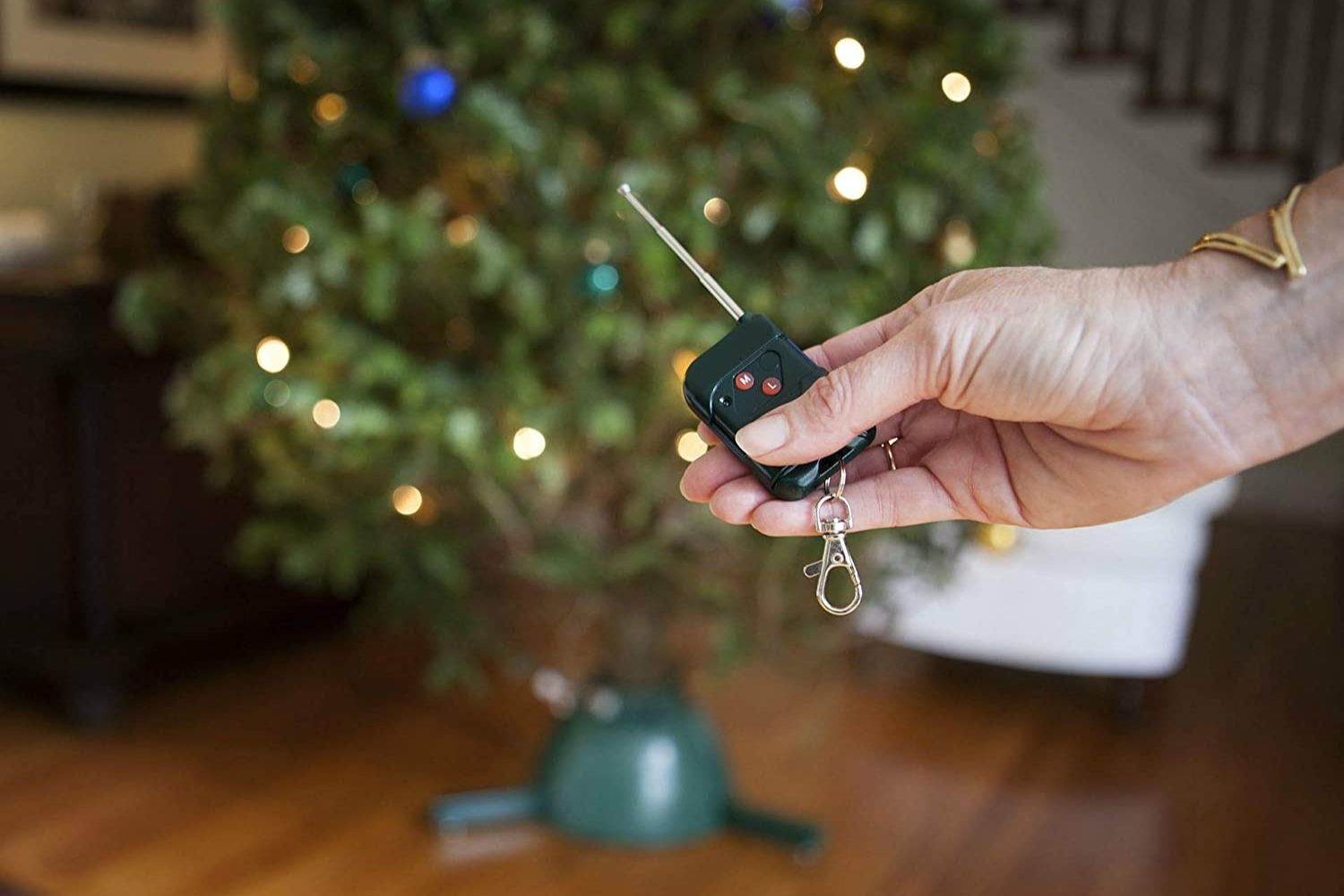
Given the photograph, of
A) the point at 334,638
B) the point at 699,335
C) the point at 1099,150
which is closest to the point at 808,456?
the point at 699,335

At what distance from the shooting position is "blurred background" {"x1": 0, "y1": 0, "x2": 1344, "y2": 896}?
1670mm

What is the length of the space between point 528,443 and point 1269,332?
1060 millimetres

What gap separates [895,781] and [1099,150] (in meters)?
2.62

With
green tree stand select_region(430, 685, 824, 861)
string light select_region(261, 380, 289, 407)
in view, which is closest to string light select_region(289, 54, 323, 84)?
string light select_region(261, 380, 289, 407)

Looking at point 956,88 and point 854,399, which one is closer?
point 854,399

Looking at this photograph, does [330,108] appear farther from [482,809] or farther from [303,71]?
[482,809]

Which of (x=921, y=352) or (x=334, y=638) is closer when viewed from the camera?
(x=921, y=352)

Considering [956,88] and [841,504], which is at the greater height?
[956,88]

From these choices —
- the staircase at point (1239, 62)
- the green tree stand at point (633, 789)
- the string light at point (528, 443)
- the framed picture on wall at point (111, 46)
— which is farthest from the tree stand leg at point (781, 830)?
the staircase at point (1239, 62)

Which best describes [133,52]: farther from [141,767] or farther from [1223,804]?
[1223,804]

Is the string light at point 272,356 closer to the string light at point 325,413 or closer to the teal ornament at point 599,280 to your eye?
the string light at point 325,413

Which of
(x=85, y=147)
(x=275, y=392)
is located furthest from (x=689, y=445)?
(x=85, y=147)

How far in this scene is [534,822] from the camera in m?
2.12

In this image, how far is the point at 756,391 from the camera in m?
0.80
